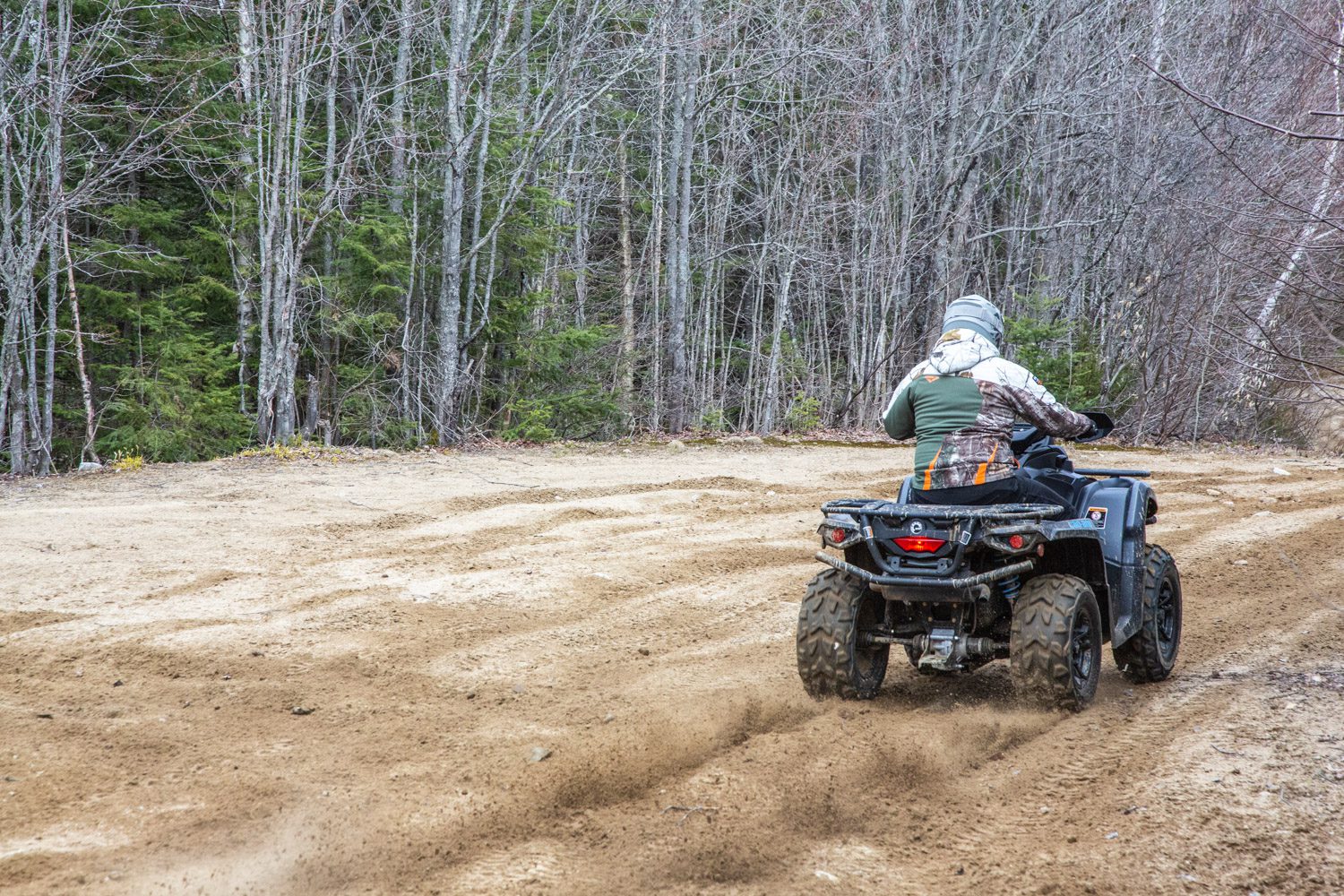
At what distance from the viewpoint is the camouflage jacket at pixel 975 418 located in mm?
4863

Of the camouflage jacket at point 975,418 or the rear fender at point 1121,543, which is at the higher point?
the camouflage jacket at point 975,418

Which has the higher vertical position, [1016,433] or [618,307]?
[618,307]

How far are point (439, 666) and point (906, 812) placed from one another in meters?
2.59

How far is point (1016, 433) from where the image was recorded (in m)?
5.28

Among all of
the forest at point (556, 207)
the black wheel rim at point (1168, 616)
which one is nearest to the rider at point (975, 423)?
the black wheel rim at point (1168, 616)

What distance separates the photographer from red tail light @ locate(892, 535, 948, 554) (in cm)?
453

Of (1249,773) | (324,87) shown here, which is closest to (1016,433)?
(1249,773)

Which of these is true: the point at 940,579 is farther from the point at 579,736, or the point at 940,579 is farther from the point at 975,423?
the point at 579,736

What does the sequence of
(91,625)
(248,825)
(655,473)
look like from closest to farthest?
(248,825) → (91,625) → (655,473)

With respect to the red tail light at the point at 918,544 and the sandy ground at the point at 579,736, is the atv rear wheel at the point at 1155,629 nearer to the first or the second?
the sandy ground at the point at 579,736

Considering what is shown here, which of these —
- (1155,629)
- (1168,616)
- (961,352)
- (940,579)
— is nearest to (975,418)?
(961,352)

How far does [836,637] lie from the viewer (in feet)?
15.3

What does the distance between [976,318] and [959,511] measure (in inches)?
43.7

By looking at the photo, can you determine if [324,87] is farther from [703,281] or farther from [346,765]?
[346,765]
